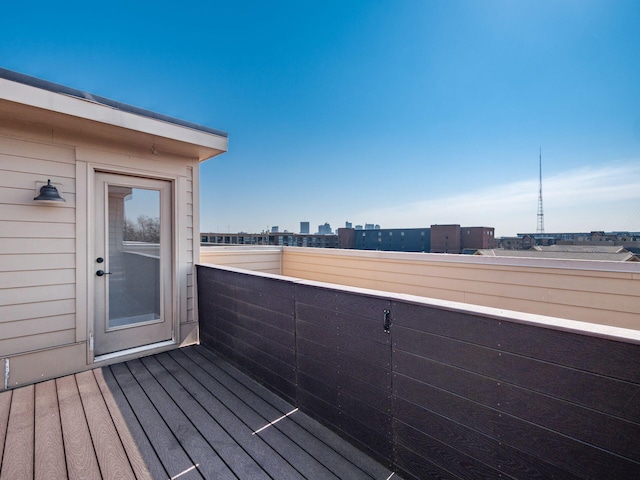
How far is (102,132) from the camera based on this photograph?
2.72 metres

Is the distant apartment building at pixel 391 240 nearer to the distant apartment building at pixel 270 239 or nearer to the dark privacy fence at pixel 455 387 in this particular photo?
the distant apartment building at pixel 270 239

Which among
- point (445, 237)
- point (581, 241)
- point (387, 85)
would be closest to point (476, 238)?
point (445, 237)

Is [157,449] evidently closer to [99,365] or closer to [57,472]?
[57,472]

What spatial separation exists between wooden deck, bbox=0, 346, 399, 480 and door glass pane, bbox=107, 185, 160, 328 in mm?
706

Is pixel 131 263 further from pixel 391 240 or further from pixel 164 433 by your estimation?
pixel 391 240

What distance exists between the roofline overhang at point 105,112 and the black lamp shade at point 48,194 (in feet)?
2.21

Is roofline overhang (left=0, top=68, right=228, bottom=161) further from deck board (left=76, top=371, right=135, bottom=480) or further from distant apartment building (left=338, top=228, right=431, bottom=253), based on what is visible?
distant apartment building (left=338, top=228, right=431, bottom=253)

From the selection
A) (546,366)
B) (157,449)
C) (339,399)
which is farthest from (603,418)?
(157,449)

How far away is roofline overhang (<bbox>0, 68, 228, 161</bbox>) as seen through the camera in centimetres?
214

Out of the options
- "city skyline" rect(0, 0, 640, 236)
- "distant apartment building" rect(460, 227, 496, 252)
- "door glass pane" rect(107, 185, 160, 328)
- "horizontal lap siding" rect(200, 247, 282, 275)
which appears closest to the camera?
"door glass pane" rect(107, 185, 160, 328)

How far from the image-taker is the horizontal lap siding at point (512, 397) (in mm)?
921

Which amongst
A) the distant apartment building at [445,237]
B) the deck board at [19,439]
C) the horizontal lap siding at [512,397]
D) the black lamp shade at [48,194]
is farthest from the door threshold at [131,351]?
the distant apartment building at [445,237]

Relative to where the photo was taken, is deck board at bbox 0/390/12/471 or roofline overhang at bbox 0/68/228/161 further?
roofline overhang at bbox 0/68/228/161

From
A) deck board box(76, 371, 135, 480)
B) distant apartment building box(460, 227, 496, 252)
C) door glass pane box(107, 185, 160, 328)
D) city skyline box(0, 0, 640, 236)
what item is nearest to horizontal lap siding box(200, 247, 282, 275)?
city skyline box(0, 0, 640, 236)
